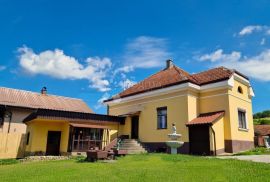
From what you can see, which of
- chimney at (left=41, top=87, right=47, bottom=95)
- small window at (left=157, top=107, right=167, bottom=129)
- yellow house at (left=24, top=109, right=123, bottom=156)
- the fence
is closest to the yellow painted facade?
small window at (left=157, top=107, right=167, bottom=129)

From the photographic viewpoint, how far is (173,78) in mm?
22578

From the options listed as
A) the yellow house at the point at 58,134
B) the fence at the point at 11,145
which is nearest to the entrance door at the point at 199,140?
the yellow house at the point at 58,134

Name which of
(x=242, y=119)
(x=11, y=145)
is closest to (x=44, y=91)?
(x=11, y=145)

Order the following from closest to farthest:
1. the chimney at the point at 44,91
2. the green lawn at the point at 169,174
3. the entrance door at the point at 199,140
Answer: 1. the green lawn at the point at 169,174
2. the entrance door at the point at 199,140
3. the chimney at the point at 44,91

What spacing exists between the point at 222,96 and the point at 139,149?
7.60 metres

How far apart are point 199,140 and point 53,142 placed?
11479mm

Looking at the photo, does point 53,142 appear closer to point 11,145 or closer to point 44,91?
point 11,145

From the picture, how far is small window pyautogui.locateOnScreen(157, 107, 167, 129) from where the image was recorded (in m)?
21.5

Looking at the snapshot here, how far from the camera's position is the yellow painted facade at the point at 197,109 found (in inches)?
749

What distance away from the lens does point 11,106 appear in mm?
26703

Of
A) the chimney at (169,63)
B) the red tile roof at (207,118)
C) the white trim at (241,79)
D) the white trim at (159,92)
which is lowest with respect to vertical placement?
the red tile roof at (207,118)

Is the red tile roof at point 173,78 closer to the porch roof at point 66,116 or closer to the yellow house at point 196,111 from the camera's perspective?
the yellow house at point 196,111

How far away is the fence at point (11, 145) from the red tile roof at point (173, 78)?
9.82 metres

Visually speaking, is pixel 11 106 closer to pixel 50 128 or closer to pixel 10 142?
pixel 10 142
